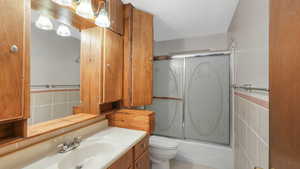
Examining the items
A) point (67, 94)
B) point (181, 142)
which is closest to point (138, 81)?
point (67, 94)

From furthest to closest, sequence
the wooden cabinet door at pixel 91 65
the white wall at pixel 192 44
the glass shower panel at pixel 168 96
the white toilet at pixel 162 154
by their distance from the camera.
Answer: the glass shower panel at pixel 168 96 < the white wall at pixel 192 44 < the white toilet at pixel 162 154 < the wooden cabinet door at pixel 91 65

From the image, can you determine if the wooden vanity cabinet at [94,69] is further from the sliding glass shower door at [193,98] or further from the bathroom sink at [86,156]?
the sliding glass shower door at [193,98]

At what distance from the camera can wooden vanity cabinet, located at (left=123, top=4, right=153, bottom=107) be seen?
1572 millimetres

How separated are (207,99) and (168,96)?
71cm

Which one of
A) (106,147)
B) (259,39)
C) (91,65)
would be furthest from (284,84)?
(91,65)

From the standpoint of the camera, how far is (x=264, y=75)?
0.77 metres

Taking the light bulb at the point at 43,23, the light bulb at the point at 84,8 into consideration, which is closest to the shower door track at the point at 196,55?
the light bulb at the point at 84,8

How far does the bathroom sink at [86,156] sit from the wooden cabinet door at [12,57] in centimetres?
47

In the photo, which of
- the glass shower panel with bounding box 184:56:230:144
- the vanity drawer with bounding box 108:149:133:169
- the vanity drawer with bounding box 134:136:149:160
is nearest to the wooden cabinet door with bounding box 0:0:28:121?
the vanity drawer with bounding box 108:149:133:169

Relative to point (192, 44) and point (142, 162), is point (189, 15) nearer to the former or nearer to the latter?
point (192, 44)

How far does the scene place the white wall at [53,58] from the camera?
98 cm

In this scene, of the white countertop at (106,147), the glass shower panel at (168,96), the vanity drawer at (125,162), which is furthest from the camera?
the glass shower panel at (168,96)

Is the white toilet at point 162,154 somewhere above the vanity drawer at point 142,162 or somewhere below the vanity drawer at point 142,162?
below

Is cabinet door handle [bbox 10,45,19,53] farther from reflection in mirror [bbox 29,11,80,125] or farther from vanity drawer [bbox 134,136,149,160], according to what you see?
vanity drawer [bbox 134,136,149,160]
